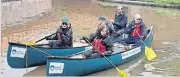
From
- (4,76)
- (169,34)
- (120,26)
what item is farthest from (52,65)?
(169,34)

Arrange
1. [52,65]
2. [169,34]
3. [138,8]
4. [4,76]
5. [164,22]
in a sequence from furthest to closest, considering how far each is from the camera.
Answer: [138,8] → [164,22] → [169,34] → [4,76] → [52,65]

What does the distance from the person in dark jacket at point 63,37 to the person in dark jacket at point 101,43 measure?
72 cm

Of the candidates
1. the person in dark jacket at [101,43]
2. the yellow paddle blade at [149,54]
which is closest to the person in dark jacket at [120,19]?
the yellow paddle blade at [149,54]

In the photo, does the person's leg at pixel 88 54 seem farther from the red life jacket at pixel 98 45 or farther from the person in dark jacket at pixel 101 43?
the red life jacket at pixel 98 45

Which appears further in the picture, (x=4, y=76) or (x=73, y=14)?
(x=73, y=14)

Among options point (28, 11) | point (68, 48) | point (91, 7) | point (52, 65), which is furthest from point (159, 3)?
point (52, 65)

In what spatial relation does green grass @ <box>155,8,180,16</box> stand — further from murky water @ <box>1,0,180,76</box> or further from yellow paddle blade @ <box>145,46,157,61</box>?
yellow paddle blade @ <box>145,46,157,61</box>

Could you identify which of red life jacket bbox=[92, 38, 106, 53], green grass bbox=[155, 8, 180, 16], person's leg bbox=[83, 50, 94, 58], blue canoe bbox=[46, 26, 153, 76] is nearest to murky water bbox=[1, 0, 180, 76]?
green grass bbox=[155, 8, 180, 16]

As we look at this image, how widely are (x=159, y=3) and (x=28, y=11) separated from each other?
9.94 meters

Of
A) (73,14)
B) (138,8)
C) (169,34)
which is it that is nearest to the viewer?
(169,34)

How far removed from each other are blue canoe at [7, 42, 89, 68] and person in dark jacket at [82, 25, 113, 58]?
779 mm

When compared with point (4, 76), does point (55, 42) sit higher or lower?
higher

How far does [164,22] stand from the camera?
66.6ft

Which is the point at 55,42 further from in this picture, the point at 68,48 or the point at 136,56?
the point at 136,56
